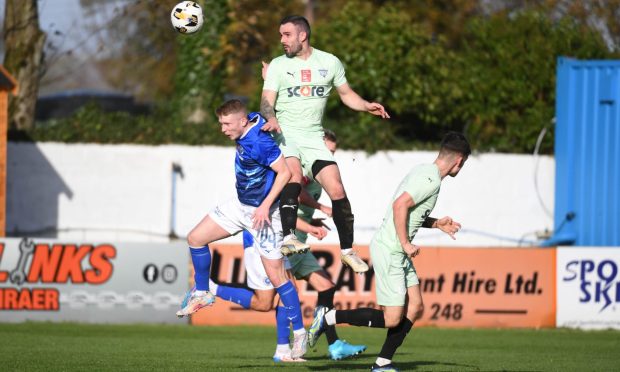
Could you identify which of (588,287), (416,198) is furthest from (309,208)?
(588,287)

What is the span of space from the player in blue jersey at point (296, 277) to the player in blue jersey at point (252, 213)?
0.82ft

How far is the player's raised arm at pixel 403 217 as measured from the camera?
933 centimetres

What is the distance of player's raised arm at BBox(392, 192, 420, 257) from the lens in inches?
367

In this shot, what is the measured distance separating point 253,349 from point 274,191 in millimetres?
3807

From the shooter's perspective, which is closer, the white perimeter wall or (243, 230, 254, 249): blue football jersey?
(243, 230, 254, 249): blue football jersey

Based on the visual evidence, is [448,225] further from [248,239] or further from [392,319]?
[248,239]

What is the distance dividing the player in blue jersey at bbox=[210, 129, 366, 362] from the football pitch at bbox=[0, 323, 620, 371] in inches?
10.4

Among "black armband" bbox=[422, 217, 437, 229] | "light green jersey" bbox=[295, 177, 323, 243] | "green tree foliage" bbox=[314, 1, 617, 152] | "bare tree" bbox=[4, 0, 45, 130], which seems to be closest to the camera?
"black armband" bbox=[422, 217, 437, 229]

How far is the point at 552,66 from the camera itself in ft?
86.4

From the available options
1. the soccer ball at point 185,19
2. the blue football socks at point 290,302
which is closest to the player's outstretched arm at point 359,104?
the soccer ball at point 185,19

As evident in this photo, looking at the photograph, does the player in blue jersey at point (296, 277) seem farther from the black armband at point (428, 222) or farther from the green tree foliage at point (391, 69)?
the green tree foliage at point (391, 69)

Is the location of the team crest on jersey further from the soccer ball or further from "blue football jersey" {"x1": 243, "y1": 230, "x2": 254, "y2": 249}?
"blue football jersey" {"x1": 243, "y1": 230, "x2": 254, "y2": 249}

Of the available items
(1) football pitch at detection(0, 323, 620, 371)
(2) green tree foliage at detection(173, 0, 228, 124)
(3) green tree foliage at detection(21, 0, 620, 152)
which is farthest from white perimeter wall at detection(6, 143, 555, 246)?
(1) football pitch at detection(0, 323, 620, 371)

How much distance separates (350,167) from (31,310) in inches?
349
